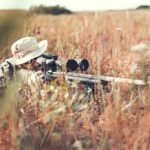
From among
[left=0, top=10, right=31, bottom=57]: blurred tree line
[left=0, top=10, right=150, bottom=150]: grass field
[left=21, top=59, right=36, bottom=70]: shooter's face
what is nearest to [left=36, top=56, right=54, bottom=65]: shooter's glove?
[left=21, top=59, right=36, bottom=70]: shooter's face

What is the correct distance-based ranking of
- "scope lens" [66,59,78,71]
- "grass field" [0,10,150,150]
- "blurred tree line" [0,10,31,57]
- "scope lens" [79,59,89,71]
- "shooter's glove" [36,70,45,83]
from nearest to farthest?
"blurred tree line" [0,10,31,57]
"grass field" [0,10,150,150]
"shooter's glove" [36,70,45,83]
"scope lens" [66,59,78,71]
"scope lens" [79,59,89,71]

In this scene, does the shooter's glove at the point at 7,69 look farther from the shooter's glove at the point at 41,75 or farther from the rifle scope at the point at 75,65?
the rifle scope at the point at 75,65

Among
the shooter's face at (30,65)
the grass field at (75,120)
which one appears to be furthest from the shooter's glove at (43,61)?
the grass field at (75,120)

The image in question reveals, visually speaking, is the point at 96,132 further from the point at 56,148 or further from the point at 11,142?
the point at 11,142

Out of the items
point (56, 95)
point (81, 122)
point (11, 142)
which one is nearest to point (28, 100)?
point (56, 95)

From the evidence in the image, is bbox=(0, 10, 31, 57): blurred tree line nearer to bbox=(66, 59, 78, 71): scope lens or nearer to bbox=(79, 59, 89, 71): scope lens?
bbox=(66, 59, 78, 71): scope lens

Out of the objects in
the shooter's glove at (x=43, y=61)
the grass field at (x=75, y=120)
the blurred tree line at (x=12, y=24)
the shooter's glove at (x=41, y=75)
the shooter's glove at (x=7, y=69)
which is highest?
the blurred tree line at (x=12, y=24)

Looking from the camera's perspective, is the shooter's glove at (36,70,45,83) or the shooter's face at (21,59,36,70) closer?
the shooter's glove at (36,70,45,83)

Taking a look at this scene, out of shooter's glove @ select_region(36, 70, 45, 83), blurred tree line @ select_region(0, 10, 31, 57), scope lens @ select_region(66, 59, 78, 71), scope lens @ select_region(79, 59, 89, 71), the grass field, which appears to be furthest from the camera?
scope lens @ select_region(79, 59, 89, 71)

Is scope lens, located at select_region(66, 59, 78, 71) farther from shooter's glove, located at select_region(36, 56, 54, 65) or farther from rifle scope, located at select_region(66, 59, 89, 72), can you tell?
shooter's glove, located at select_region(36, 56, 54, 65)

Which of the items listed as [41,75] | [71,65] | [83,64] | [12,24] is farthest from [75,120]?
[12,24]

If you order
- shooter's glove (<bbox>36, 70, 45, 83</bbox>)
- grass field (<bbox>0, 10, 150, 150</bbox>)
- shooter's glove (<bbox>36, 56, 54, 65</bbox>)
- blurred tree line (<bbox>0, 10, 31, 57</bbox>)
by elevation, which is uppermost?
blurred tree line (<bbox>0, 10, 31, 57</bbox>)

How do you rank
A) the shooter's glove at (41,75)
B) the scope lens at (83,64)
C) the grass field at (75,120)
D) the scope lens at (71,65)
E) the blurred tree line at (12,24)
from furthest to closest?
the scope lens at (83,64) < the scope lens at (71,65) < the shooter's glove at (41,75) < the grass field at (75,120) < the blurred tree line at (12,24)

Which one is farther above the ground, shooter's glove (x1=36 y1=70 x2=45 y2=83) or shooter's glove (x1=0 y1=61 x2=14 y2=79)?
shooter's glove (x1=0 y1=61 x2=14 y2=79)
